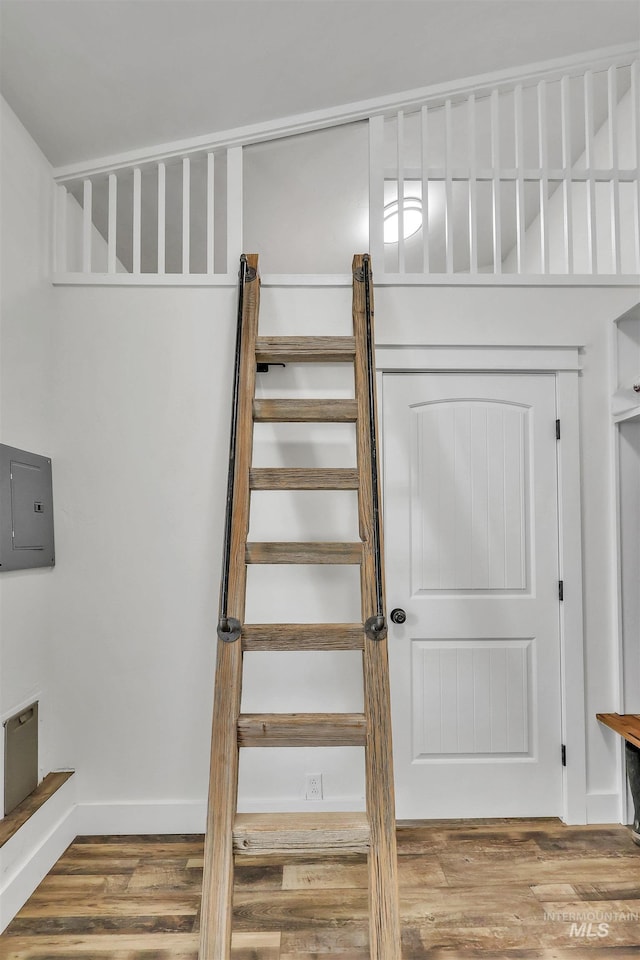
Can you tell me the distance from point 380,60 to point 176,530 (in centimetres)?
197

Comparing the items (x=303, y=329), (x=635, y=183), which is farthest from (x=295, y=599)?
(x=635, y=183)

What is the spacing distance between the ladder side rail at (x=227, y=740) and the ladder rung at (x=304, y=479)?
52mm

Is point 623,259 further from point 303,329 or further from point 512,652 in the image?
point 512,652

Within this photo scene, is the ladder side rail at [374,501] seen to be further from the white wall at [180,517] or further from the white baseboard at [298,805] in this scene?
the white baseboard at [298,805]

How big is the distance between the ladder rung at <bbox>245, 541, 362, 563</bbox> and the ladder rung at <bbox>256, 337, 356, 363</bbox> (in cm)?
74

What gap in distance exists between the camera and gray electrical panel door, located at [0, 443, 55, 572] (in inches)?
84.7

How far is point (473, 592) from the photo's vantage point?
261 cm

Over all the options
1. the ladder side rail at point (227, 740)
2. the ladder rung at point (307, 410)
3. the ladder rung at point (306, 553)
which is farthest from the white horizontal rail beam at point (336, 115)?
the ladder rung at point (306, 553)

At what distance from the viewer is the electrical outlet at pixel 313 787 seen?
97.8 inches

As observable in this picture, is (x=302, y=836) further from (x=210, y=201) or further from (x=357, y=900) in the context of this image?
(x=210, y=201)

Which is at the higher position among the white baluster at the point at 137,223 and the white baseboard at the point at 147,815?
the white baluster at the point at 137,223

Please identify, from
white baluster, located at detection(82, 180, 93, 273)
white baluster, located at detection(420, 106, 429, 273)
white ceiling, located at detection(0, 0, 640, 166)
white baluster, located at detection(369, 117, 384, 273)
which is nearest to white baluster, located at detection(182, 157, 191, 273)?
white ceiling, located at detection(0, 0, 640, 166)

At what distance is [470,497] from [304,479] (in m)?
1.01

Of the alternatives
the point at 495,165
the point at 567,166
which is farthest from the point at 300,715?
the point at 567,166
